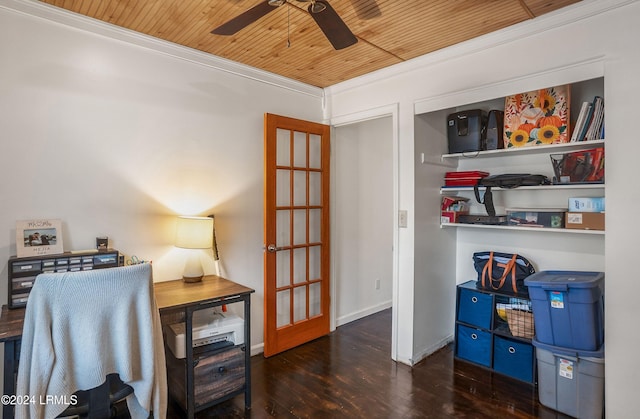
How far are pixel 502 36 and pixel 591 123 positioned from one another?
803mm

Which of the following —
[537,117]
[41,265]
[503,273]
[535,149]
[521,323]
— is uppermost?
[537,117]

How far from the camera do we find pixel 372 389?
2.55 metres

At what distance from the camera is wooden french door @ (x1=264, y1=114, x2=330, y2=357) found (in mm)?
3059

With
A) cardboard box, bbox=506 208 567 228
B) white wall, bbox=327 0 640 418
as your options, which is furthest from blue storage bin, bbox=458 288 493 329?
cardboard box, bbox=506 208 567 228

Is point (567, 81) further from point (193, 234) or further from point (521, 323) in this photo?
point (193, 234)

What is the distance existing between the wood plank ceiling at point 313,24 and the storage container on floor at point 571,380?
2.10 metres

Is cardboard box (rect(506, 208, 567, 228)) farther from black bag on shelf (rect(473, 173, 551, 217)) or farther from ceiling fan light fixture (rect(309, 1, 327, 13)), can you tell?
ceiling fan light fixture (rect(309, 1, 327, 13))

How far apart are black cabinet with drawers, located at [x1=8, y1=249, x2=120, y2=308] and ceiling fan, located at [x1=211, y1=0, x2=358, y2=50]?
1.44 m

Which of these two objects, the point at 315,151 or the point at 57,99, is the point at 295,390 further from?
the point at 57,99

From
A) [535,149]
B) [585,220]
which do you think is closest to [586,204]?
[585,220]

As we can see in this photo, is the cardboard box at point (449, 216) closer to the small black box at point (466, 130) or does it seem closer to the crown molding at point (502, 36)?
the small black box at point (466, 130)

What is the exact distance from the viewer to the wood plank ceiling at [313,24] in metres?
2.06

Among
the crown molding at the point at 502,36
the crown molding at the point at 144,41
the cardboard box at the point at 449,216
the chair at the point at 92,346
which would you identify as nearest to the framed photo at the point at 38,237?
the chair at the point at 92,346

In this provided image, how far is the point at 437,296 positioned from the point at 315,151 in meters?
1.74
